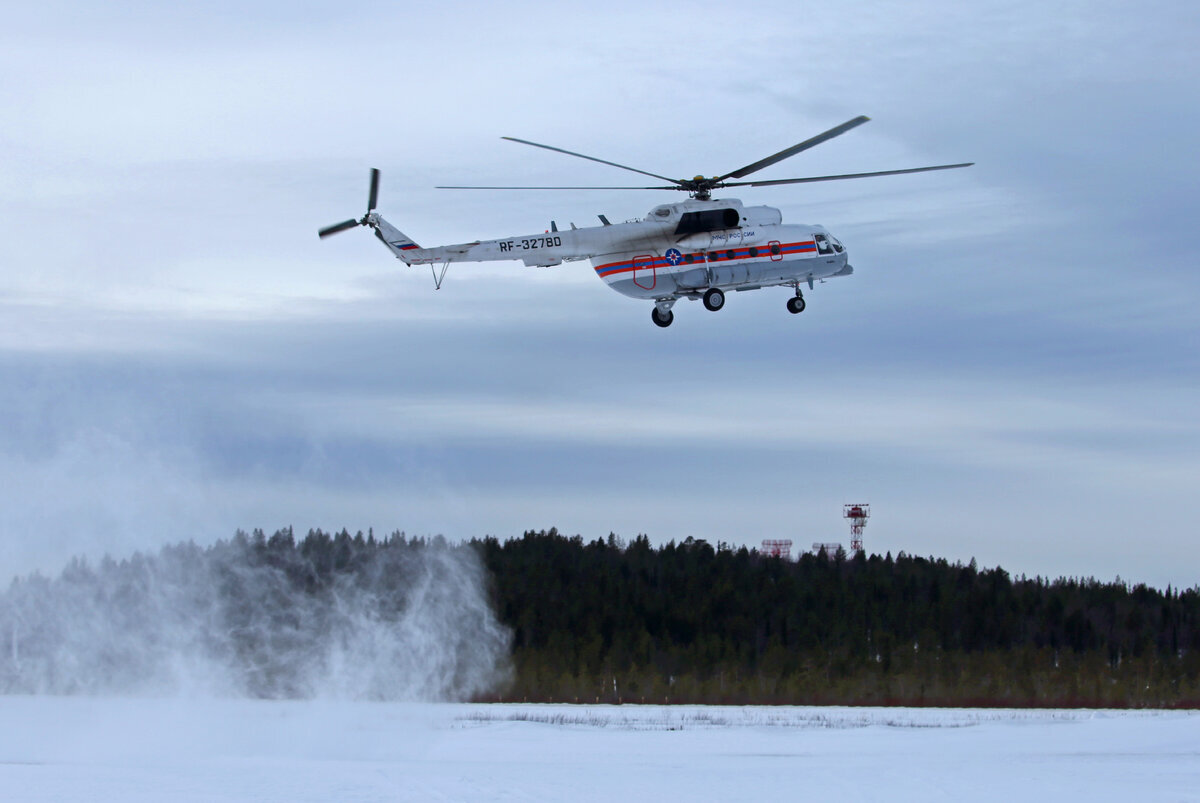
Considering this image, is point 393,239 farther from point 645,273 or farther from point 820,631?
point 820,631

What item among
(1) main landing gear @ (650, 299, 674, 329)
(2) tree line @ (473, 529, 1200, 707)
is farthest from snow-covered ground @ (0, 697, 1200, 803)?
(2) tree line @ (473, 529, 1200, 707)

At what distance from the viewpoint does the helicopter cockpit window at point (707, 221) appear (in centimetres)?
3725

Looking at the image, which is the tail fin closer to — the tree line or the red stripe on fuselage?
the red stripe on fuselage

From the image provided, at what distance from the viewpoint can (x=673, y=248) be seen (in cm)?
3703

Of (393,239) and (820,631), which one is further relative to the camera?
(820,631)

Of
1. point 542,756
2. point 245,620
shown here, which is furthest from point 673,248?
point 245,620

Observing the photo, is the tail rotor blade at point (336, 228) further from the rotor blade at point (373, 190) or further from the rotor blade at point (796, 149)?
the rotor blade at point (796, 149)

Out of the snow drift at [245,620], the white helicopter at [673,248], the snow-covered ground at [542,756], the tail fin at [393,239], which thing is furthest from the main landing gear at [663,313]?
the snow drift at [245,620]

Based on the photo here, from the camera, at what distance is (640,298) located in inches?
1469

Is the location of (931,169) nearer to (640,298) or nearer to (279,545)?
(640,298)

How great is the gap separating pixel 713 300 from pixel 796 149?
4.67m

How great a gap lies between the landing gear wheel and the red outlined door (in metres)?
1.54

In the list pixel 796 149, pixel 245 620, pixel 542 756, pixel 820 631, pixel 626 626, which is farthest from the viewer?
pixel 820 631

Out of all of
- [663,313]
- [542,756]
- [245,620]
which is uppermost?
[663,313]
